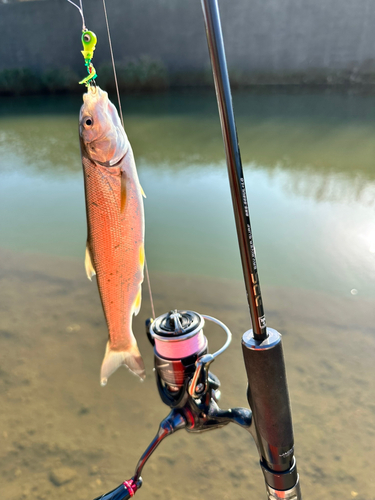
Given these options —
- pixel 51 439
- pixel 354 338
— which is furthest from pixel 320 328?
pixel 51 439

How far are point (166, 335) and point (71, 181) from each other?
3.42m

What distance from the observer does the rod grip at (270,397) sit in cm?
73

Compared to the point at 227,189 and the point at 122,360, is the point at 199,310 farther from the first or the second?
the point at 227,189

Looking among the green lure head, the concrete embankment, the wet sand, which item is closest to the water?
the wet sand

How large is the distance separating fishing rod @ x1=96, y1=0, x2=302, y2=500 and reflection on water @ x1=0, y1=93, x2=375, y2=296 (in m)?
1.34

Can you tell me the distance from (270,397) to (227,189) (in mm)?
2946

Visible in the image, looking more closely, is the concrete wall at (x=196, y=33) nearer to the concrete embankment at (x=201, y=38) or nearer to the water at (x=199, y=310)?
the concrete embankment at (x=201, y=38)

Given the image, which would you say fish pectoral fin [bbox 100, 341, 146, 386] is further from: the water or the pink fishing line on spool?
the water

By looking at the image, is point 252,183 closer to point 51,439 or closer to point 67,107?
point 51,439

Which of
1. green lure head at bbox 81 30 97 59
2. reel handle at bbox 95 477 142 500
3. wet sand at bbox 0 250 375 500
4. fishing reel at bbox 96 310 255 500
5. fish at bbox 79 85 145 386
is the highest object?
green lure head at bbox 81 30 97 59

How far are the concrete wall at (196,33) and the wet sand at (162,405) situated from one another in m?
7.10

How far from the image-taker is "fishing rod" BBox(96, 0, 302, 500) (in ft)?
2.19

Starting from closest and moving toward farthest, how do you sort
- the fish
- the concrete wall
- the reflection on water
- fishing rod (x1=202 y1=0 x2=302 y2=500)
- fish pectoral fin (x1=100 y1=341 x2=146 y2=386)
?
fishing rod (x1=202 y1=0 x2=302 y2=500), the fish, fish pectoral fin (x1=100 y1=341 x2=146 y2=386), the reflection on water, the concrete wall

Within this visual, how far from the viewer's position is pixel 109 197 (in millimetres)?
769
